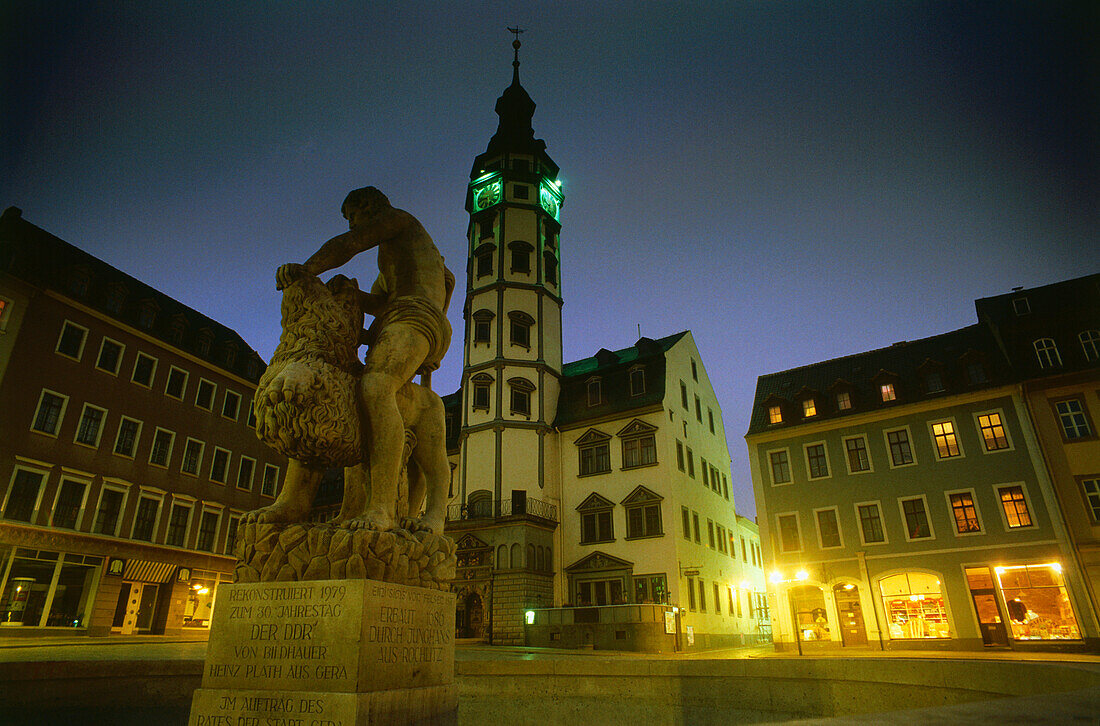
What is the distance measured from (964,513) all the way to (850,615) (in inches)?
241

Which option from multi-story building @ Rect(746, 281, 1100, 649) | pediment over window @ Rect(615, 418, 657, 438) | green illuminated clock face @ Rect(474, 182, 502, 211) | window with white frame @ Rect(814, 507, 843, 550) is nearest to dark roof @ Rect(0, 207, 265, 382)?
green illuminated clock face @ Rect(474, 182, 502, 211)

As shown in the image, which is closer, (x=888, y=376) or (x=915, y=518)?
(x=915, y=518)

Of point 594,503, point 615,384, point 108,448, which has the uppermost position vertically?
point 615,384

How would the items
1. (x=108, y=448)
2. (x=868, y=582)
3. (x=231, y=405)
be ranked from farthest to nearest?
(x=231, y=405) < (x=108, y=448) < (x=868, y=582)

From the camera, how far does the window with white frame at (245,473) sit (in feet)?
110

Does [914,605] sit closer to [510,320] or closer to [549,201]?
[510,320]

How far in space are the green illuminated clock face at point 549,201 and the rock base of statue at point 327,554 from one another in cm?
3957

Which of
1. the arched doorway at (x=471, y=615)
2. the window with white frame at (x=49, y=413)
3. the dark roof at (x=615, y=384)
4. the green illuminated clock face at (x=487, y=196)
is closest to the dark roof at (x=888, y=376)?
the dark roof at (x=615, y=384)

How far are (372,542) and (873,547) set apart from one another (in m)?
27.5

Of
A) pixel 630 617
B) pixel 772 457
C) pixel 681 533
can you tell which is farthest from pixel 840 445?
pixel 630 617

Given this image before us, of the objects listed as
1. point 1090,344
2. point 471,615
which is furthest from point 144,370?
point 1090,344

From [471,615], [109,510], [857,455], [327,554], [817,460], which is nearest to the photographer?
[327,554]

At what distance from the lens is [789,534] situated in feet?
92.6

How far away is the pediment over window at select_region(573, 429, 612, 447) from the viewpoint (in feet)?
115
